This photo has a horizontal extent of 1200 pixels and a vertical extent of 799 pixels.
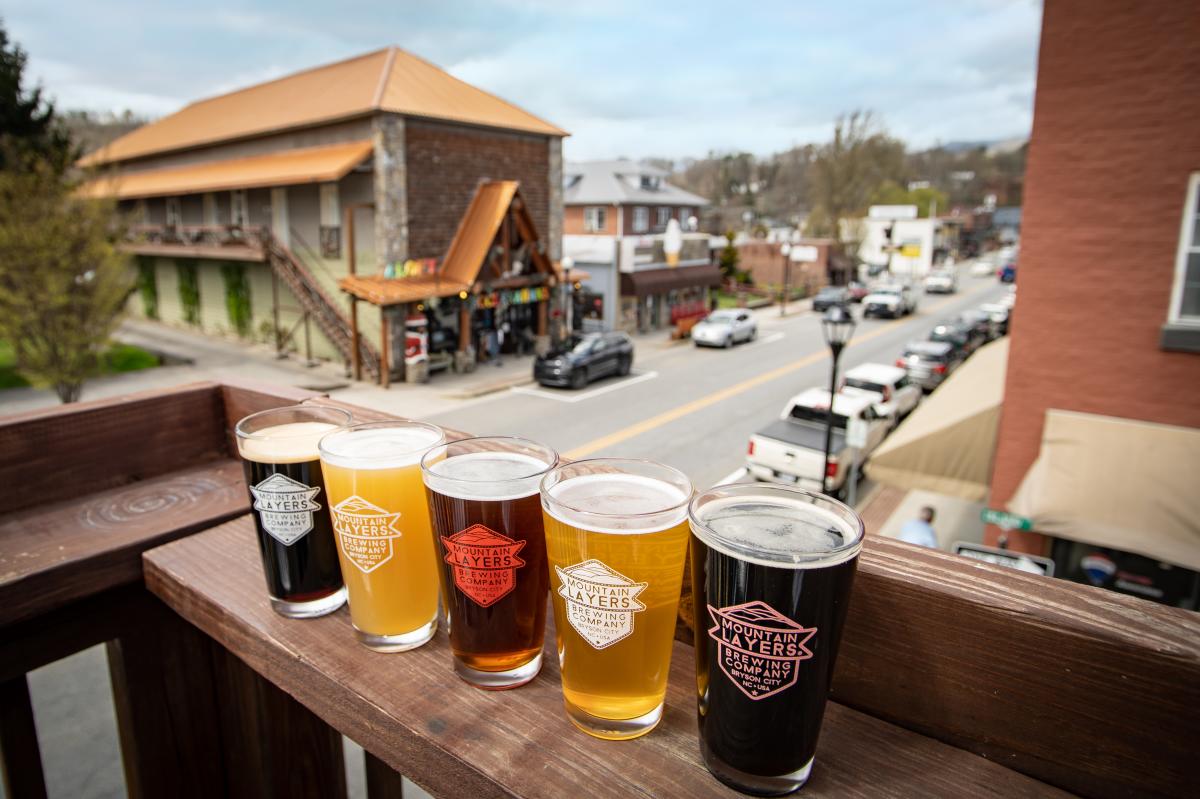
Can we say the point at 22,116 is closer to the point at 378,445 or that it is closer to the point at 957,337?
the point at 378,445

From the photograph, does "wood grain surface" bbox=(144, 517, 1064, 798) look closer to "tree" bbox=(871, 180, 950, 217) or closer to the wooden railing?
the wooden railing

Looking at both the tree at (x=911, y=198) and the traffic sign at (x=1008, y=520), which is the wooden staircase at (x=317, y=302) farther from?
the tree at (x=911, y=198)

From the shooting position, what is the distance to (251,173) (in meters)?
21.6

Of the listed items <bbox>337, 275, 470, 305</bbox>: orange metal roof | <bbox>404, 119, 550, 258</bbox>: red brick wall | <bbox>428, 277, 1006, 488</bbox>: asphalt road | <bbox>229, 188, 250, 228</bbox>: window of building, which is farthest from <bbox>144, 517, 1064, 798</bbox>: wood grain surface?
<bbox>229, 188, 250, 228</bbox>: window of building

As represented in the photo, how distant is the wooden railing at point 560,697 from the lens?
822mm

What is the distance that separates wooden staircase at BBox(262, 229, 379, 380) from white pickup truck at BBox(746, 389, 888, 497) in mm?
11605

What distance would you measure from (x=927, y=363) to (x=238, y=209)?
2230 centimetres

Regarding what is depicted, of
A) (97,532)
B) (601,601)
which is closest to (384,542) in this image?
(601,601)

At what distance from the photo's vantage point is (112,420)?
2.04 m

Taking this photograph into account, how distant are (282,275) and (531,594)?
75.0 feet

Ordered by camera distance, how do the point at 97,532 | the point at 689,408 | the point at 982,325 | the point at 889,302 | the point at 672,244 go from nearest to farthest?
the point at 97,532, the point at 689,408, the point at 982,325, the point at 672,244, the point at 889,302

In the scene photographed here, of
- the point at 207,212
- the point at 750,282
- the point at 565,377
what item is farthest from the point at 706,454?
the point at 750,282

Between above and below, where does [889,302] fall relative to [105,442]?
below

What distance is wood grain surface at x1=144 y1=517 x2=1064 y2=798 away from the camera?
0.84m
